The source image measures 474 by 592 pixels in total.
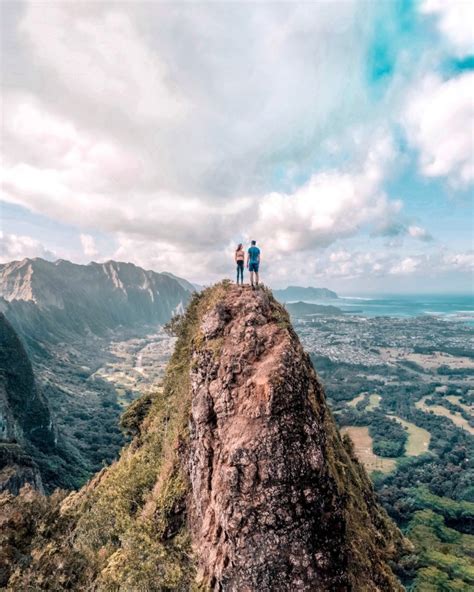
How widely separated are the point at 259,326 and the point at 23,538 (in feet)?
56.7

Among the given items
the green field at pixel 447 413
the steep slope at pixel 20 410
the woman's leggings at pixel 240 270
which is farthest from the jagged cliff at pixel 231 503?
the green field at pixel 447 413

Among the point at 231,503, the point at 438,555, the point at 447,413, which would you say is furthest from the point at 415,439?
the point at 231,503

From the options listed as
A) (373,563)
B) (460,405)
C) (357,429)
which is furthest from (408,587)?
(460,405)

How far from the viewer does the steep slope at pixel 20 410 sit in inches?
2588

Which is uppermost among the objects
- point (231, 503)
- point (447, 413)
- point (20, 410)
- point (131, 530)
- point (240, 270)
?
point (240, 270)

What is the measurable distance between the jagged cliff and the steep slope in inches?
2059

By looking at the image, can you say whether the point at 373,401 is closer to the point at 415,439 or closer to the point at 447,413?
the point at 447,413

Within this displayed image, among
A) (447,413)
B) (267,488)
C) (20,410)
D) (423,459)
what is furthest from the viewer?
(447,413)

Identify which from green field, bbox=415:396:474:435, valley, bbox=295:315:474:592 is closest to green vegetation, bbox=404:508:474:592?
valley, bbox=295:315:474:592

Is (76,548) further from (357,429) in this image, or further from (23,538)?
(357,429)

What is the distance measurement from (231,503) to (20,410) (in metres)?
102

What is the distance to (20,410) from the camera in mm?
93375

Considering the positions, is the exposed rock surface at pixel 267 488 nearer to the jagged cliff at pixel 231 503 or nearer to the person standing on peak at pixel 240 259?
the jagged cliff at pixel 231 503

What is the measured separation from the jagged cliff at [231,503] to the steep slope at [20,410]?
52294 mm
